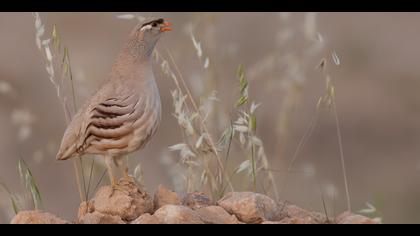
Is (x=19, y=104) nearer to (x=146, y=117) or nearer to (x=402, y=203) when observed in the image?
(x=402, y=203)

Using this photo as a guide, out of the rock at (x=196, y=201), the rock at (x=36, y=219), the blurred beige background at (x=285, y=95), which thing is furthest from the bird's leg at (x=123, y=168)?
the blurred beige background at (x=285, y=95)

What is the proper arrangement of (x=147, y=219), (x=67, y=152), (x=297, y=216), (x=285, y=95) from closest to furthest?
(x=147, y=219)
(x=297, y=216)
(x=67, y=152)
(x=285, y=95)

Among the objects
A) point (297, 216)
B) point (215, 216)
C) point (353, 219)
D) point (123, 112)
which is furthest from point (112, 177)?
point (353, 219)

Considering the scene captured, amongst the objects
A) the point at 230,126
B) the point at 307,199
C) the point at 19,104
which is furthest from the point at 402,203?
the point at 230,126

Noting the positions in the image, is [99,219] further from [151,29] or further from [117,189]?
[151,29]

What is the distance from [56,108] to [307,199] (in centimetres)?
427

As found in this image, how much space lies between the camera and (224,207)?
21.0ft

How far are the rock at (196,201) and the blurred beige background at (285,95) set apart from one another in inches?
202

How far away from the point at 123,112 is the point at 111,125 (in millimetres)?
106

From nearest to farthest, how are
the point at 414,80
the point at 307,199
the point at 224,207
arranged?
the point at 224,207 < the point at 307,199 < the point at 414,80

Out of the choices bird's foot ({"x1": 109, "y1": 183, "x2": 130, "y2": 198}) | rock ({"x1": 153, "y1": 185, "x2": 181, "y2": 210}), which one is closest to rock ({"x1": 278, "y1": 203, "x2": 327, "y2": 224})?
rock ({"x1": 153, "y1": 185, "x2": 181, "y2": 210})

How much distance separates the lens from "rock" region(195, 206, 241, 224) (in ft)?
20.5

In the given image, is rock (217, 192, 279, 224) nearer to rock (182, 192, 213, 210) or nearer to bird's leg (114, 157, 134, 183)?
rock (182, 192, 213, 210)

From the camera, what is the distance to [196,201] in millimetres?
6688
